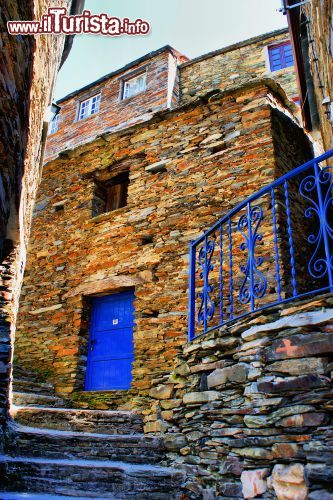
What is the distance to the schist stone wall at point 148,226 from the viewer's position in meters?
6.54

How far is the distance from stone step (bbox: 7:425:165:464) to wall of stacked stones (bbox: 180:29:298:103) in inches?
402

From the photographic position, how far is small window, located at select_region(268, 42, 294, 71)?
11664 mm

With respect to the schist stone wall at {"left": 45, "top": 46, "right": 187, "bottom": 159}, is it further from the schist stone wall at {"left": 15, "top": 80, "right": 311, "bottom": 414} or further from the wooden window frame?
the schist stone wall at {"left": 15, "top": 80, "right": 311, "bottom": 414}

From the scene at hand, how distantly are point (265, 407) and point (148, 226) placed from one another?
198 inches

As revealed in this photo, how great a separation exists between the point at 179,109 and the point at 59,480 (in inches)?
250

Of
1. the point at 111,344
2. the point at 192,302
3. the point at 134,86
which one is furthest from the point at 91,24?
the point at 134,86

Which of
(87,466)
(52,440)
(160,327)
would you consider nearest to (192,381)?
(87,466)

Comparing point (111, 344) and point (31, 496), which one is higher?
point (111, 344)

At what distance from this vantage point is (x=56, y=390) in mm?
7129

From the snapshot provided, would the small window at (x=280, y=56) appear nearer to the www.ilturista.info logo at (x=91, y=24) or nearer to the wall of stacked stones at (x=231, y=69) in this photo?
the wall of stacked stones at (x=231, y=69)

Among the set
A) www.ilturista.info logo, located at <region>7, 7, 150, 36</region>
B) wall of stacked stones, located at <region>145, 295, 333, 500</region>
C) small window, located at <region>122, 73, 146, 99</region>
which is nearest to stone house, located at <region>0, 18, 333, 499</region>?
wall of stacked stones, located at <region>145, 295, 333, 500</region>

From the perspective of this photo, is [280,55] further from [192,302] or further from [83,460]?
[83,460]

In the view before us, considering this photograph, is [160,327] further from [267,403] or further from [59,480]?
[267,403]

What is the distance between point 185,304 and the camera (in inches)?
251
